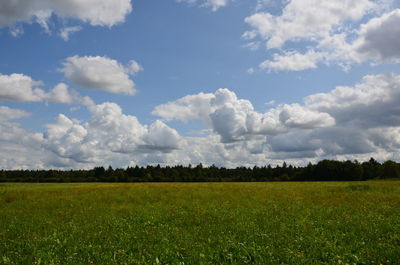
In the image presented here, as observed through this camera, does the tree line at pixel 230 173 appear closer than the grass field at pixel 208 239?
No

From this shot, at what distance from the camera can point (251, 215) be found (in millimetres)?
20078

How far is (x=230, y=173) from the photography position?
183875 millimetres

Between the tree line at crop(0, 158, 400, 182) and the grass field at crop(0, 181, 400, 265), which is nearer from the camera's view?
the grass field at crop(0, 181, 400, 265)

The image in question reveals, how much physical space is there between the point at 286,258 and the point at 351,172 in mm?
137731

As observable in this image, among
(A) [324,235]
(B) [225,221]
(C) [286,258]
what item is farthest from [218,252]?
(B) [225,221]

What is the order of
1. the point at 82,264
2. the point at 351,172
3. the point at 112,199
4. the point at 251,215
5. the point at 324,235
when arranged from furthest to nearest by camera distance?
the point at 351,172, the point at 112,199, the point at 251,215, the point at 324,235, the point at 82,264

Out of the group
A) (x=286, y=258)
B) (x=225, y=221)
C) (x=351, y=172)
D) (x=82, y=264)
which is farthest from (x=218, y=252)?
(x=351, y=172)

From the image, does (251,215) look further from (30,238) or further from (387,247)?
(30,238)

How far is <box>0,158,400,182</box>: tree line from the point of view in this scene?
132 metres

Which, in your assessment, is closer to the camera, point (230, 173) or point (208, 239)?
point (208, 239)

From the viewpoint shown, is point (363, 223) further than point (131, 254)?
Yes

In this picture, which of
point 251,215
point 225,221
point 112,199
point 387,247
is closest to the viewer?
point 387,247

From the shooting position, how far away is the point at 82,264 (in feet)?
30.8

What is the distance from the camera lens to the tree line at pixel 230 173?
5182 inches
